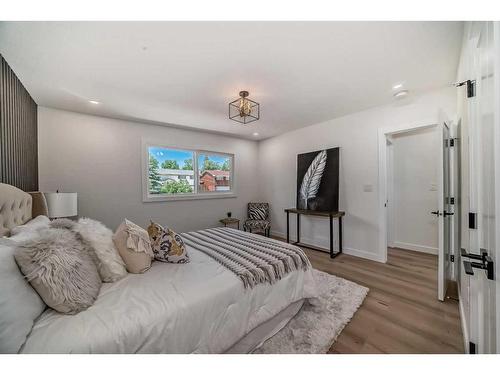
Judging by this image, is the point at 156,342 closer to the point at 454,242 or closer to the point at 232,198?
the point at 454,242

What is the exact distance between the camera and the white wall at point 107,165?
2789 mm

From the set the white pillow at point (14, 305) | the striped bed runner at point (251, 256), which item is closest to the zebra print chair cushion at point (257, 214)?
the striped bed runner at point (251, 256)

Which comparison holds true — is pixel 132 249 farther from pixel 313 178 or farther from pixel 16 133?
pixel 313 178

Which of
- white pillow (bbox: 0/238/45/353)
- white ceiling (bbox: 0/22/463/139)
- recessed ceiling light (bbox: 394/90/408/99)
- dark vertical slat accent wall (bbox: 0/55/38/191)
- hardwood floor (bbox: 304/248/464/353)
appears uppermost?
recessed ceiling light (bbox: 394/90/408/99)

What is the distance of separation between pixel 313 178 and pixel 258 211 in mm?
1535

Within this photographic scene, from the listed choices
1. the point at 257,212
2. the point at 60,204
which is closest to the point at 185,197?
the point at 257,212

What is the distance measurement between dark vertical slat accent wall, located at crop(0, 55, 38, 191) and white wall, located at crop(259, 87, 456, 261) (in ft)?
12.9

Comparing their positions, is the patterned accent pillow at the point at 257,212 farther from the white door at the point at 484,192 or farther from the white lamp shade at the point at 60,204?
the white door at the point at 484,192

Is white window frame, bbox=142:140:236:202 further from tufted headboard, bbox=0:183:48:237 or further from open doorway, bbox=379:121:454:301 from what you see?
open doorway, bbox=379:121:454:301

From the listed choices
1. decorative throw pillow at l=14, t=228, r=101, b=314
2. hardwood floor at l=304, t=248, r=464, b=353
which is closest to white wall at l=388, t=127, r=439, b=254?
hardwood floor at l=304, t=248, r=464, b=353

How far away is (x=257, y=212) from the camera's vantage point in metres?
4.61

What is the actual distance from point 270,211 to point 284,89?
299cm

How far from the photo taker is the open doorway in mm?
2980
